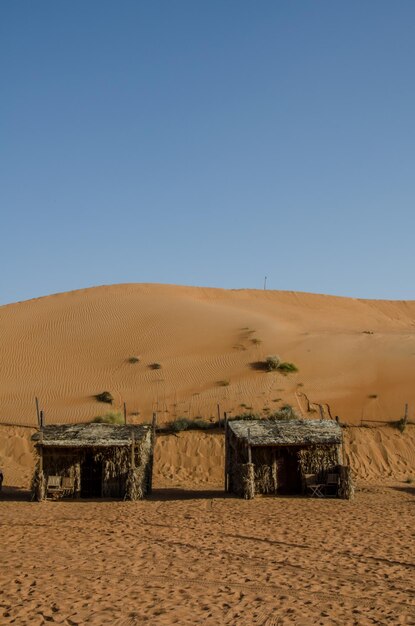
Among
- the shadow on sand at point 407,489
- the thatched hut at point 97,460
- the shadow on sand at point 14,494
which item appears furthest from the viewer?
the shadow on sand at point 407,489

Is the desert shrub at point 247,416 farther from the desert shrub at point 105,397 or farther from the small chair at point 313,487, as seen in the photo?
the small chair at point 313,487

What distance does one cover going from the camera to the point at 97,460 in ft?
67.8

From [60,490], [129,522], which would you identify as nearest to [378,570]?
[129,522]

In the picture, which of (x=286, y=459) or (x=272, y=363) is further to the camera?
(x=272, y=363)

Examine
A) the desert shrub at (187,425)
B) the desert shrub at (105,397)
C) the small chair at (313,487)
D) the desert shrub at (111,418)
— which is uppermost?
the desert shrub at (105,397)

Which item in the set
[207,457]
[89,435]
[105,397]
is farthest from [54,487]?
[105,397]

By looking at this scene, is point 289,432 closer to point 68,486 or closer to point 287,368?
point 68,486

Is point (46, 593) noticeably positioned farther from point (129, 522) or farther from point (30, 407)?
point (30, 407)

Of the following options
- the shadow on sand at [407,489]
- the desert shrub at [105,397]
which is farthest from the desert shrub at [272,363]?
the shadow on sand at [407,489]

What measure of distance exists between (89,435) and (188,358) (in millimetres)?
19190

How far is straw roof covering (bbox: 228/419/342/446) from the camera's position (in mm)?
20531

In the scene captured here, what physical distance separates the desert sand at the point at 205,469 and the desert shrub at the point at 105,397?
1.23ft

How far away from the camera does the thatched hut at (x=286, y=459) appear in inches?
799

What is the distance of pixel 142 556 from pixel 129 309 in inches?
1510
